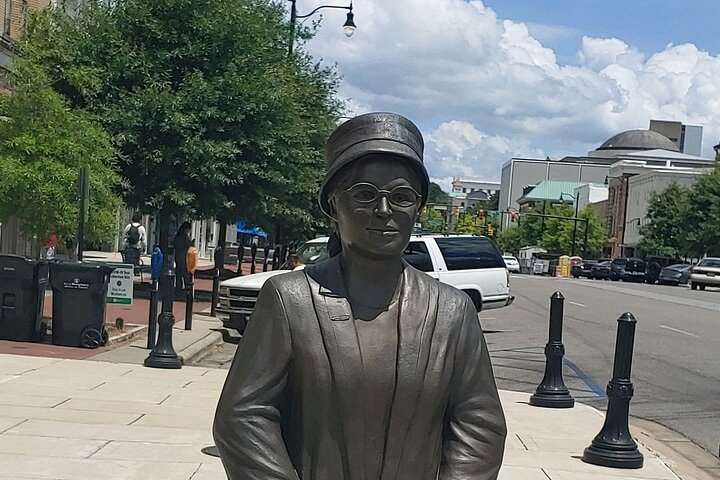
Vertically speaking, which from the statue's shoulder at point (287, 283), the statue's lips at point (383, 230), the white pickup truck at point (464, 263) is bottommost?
the white pickup truck at point (464, 263)

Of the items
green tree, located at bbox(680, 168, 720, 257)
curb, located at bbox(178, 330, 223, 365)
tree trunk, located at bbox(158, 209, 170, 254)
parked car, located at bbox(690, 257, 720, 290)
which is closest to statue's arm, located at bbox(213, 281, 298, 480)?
A: curb, located at bbox(178, 330, 223, 365)

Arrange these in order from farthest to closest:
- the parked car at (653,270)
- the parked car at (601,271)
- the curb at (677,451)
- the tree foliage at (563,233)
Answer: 1. the tree foliage at (563,233)
2. the parked car at (601,271)
3. the parked car at (653,270)
4. the curb at (677,451)

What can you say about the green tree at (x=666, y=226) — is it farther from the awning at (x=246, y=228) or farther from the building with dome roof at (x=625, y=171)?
the awning at (x=246, y=228)

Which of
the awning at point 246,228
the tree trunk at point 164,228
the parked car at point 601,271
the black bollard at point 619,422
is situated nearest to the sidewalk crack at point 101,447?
the black bollard at point 619,422

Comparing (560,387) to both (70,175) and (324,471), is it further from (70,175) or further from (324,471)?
(324,471)

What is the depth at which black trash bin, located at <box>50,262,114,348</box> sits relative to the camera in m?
12.6

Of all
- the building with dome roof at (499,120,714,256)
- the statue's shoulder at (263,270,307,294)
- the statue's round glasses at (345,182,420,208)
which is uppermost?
the building with dome roof at (499,120,714,256)

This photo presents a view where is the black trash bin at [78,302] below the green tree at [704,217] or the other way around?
below

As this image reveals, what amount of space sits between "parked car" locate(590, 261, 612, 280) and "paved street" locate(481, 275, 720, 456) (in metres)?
35.2

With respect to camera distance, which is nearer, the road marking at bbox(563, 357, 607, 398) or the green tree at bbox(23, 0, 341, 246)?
Result: the road marking at bbox(563, 357, 607, 398)

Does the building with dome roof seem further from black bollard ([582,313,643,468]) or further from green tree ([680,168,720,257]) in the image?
black bollard ([582,313,643,468])

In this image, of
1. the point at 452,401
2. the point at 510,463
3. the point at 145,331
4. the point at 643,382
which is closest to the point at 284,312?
the point at 452,401

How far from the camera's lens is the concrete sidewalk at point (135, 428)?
22.8ft

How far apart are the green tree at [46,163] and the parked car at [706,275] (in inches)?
1465
